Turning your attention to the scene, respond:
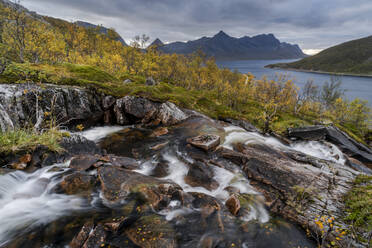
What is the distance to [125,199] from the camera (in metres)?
8.02

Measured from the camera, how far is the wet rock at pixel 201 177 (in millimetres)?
10602

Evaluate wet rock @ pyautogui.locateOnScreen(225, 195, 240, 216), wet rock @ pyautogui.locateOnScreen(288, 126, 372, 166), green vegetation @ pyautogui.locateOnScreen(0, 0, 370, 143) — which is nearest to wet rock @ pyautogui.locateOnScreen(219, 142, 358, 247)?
wet rock @ pyautogui.locateOnScreen(225, 195, 240, 216)

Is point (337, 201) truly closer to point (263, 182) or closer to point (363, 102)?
point (263, 182)

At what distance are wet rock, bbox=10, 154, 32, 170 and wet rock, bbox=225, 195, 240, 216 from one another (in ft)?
36.5

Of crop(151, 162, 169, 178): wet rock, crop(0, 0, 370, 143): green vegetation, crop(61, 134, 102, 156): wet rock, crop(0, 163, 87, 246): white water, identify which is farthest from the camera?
crop(0, 0, 370, 143): green vegetation

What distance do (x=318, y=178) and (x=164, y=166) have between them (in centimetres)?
1061

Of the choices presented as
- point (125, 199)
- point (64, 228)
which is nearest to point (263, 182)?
point (125, 199)

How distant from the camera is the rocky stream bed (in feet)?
21.5

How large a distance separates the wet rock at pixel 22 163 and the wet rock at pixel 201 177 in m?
9.15

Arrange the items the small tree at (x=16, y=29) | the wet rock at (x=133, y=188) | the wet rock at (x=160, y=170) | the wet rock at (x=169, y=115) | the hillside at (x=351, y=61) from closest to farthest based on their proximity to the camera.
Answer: the wet rock at (x=133, y=188) → the wet rock at (x=160, y=170) → the small tree at (x=16, y=29) → the wet rock at (x=169, y=115) → the hillside at (x=351, y=61)

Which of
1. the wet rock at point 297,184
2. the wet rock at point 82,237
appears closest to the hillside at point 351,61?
the wet rock at point 297,184

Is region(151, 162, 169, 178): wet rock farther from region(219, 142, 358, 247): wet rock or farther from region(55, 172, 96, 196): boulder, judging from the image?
region(219, 142, 358, 247): wet rock

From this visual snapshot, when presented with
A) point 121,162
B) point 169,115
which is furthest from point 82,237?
point 169,115

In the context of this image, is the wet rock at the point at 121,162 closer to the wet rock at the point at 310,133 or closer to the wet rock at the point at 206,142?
the wet rock at the point at 206,142
